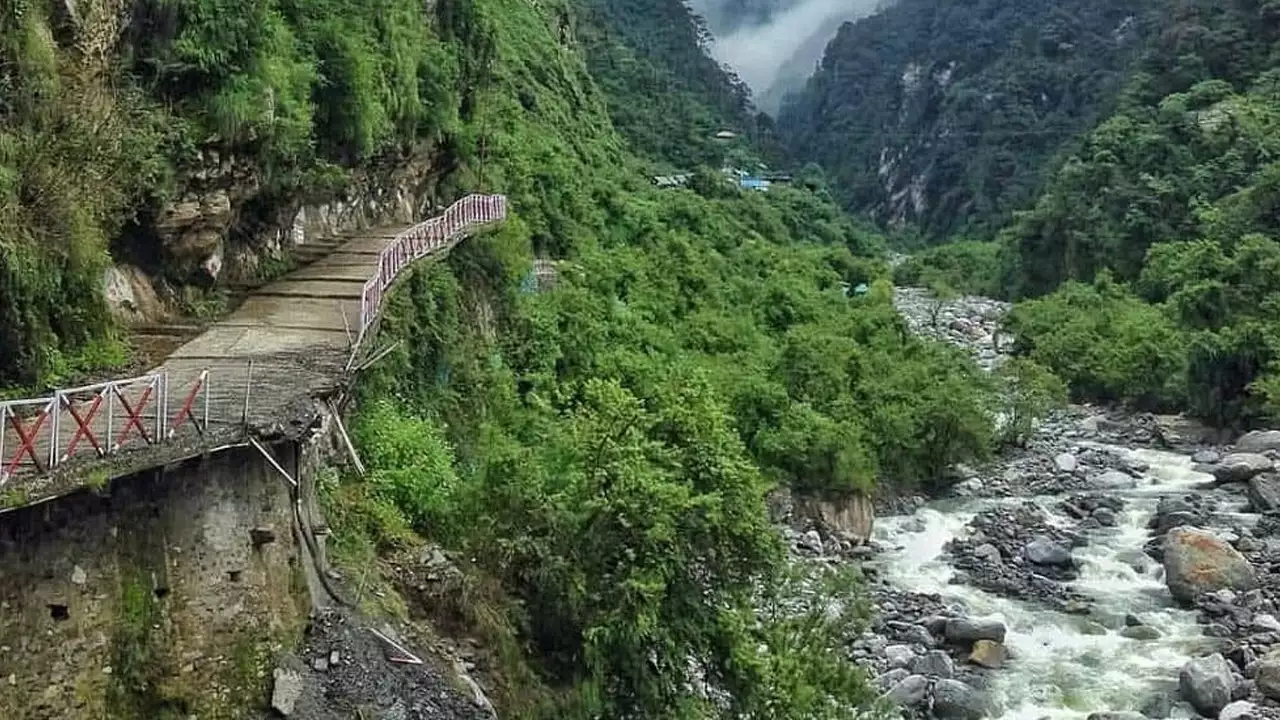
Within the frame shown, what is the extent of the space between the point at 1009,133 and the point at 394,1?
347ft

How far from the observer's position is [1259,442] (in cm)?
3603

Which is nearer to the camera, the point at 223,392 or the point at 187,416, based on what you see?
the point at 187,416

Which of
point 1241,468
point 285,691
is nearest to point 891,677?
point 285,691

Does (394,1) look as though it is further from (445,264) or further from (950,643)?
(950,643)

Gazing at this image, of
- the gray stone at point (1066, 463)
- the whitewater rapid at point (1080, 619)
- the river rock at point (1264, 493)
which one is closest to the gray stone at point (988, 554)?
the whitewater rapid at point (1080, 619)

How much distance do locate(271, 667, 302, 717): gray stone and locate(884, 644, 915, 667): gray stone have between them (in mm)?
13370

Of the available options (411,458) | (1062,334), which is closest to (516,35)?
(1062,334)

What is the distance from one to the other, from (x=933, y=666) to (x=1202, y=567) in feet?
25.9

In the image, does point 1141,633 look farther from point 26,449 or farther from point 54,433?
point 26,449

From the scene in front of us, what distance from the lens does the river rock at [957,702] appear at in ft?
65.6

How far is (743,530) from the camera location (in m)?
14.3

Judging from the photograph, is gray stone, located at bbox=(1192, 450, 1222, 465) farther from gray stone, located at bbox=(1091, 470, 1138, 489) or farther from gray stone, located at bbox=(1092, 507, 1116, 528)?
gray stone, located at bbox=(1092, 507, 1116, 528)

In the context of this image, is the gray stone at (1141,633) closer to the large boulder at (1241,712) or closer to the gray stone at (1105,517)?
the large boulder at (1241,712)

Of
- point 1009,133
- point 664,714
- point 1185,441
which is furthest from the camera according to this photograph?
point 1009,133
